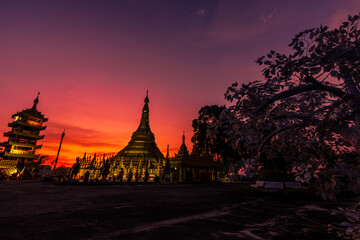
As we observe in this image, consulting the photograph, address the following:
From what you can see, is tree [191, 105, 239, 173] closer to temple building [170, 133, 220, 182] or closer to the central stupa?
temple building [170, 133, 220, 182]

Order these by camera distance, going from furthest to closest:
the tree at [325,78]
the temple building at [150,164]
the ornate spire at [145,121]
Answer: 1. the ornate spire at [145,121]
2. the temple building at [150,164]
3. the tree at [325,78]

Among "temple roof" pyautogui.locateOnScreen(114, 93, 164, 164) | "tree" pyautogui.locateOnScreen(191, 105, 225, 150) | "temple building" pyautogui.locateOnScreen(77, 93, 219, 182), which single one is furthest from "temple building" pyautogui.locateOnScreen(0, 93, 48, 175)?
"tree" pyautogui.locateOnScreen(191, 105, 225, 150)

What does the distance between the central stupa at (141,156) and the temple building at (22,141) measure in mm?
18455

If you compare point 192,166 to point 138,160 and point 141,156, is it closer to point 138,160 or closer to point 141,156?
point 138,160

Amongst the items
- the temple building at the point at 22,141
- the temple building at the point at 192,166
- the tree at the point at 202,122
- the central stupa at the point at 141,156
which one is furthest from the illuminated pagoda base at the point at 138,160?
the temple building at the point at 22,141

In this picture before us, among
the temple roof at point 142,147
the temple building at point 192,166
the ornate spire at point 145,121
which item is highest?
the ornate spire at point 145,121

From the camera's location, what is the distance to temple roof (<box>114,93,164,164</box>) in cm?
3722

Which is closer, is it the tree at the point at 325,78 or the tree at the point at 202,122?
the tree at the point at 325,78

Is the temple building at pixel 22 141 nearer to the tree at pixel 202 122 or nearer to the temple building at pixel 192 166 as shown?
the temple building at pixel 192 166

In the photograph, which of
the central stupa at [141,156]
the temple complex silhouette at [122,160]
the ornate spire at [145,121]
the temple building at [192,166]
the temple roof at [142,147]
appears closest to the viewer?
the temple building at [192,166]

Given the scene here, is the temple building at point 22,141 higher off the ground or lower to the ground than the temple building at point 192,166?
higher

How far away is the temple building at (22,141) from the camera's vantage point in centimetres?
3503

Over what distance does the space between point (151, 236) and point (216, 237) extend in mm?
1371

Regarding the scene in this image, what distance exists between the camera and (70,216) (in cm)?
490
